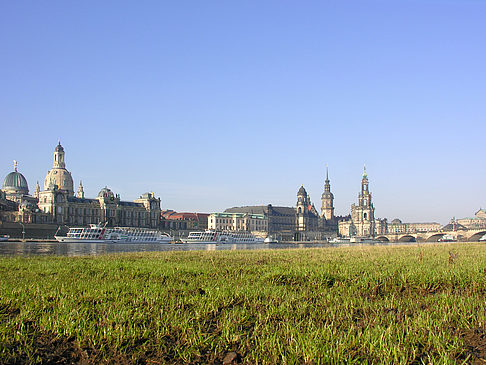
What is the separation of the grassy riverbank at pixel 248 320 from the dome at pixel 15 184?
632 feet

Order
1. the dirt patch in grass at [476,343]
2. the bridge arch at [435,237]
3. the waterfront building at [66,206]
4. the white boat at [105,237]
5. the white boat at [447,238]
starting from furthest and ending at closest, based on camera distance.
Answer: the bridge arch at [435,237] → the white boat at [447,238] → the waterfront building at [66,206] → the white boat at [105,237] → the dirt patch in grass at [476,343]

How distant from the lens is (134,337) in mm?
8008

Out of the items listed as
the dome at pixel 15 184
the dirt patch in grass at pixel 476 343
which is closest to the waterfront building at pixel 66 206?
the dome at pixel 15 184

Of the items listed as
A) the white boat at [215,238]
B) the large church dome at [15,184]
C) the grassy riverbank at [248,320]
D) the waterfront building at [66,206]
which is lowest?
the white boat at [215,238]

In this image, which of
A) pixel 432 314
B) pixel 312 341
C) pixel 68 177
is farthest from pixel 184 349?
pixel 68 177

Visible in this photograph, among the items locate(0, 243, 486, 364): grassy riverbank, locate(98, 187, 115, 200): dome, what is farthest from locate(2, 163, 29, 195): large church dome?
locate(0, 243, 486, 364): grassy riverbank

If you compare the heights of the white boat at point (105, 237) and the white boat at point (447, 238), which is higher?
the white boat at point (105, 237)

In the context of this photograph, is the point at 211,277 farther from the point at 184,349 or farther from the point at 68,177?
the point at 68,177

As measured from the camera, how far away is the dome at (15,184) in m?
189

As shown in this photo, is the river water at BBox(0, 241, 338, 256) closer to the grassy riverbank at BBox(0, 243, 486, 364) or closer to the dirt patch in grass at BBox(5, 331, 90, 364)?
the grassy riverbank at BBox(0, 243, 486, 364)

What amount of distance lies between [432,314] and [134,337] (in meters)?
5.50

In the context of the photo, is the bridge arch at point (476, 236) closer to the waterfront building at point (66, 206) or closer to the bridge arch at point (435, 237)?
the bridge arch at point (435, 237)

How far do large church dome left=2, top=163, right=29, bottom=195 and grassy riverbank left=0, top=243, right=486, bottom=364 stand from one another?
193 metres

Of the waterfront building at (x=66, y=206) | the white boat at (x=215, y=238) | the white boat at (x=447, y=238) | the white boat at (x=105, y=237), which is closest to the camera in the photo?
the white boat at (x=105, y=237)
